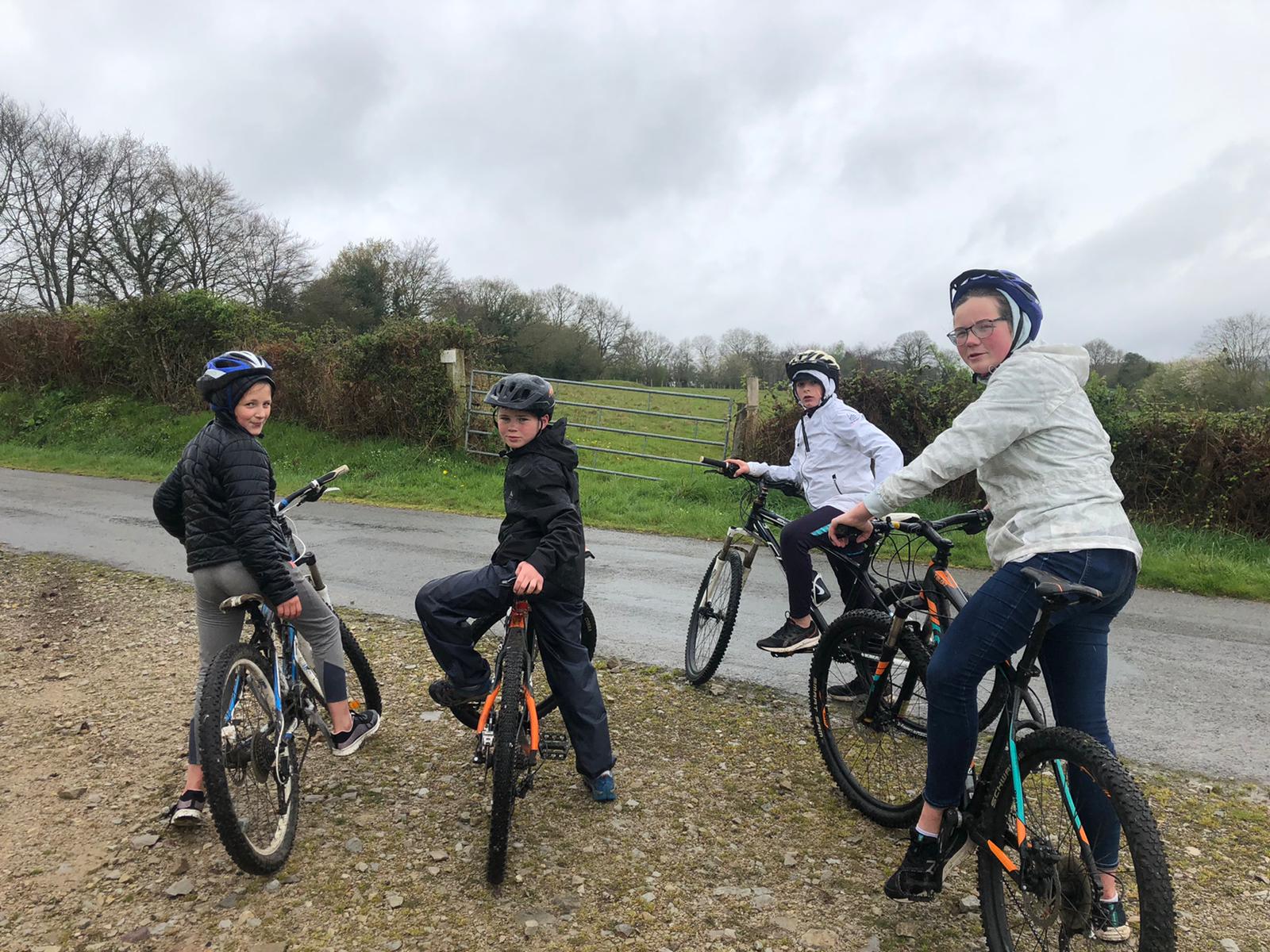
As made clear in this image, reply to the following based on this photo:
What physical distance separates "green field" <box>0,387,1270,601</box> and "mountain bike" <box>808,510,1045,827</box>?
535 centimetres

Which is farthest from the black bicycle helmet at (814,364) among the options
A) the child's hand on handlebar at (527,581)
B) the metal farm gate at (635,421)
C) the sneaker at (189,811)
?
the metal farm gate at (635,421)

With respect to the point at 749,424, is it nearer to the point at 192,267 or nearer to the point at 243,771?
the point at 243,771

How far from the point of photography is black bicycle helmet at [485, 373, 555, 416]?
10.7ft

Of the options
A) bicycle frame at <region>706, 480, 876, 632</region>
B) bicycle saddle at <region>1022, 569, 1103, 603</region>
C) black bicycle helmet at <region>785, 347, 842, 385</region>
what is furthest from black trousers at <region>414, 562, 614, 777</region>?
black bicycle helmet at <region>785, 347, 842, 385</region>

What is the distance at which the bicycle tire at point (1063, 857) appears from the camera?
202cm

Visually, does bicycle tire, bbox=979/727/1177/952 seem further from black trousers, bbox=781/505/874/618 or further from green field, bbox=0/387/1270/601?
green field, bbox=0/387/1270/601

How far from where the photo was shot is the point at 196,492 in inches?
126

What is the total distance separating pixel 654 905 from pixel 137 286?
121 feet

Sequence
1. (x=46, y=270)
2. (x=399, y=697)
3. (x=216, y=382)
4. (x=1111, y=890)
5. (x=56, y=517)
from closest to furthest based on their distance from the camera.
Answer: (x=1111, y=890) < (x=216, y=382) < (x=399, y=697) < (x=56, y=517) < (x=46, y=270)

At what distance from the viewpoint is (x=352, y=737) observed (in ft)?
12.4

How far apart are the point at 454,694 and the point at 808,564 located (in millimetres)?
2099

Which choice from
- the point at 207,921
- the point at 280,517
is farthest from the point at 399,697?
the point at 207,921

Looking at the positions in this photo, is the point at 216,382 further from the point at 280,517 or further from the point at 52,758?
the point at 52,758

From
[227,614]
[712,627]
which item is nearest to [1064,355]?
[712,627]
